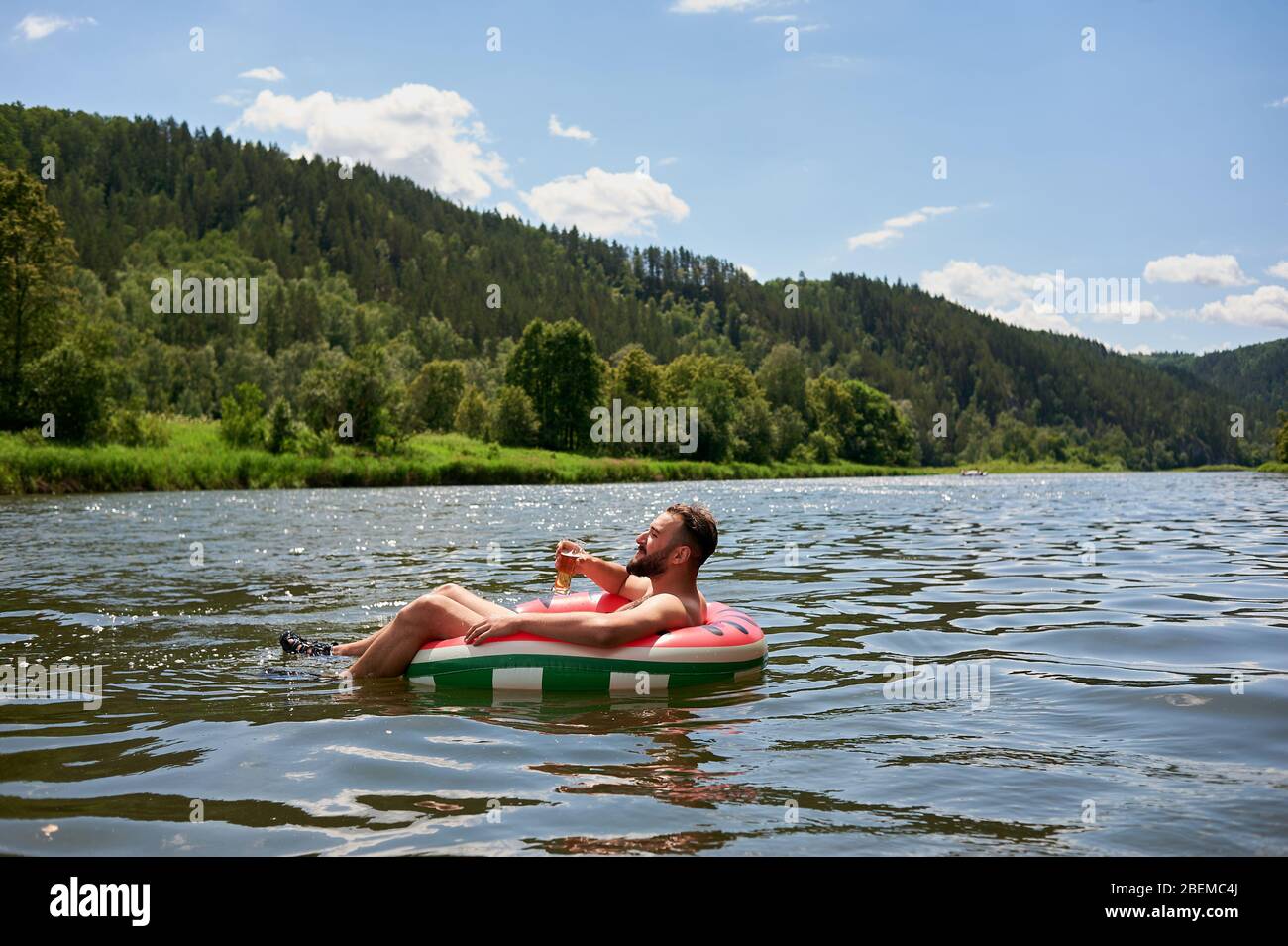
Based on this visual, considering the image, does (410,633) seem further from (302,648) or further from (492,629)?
(302,648)

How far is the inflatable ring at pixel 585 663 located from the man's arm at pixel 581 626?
0.15ft

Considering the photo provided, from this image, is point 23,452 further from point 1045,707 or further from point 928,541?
point 1045,707

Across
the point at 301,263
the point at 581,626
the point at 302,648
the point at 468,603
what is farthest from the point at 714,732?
the point at 301,263

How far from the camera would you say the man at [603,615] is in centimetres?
745

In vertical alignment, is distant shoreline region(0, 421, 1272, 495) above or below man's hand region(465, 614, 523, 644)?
above

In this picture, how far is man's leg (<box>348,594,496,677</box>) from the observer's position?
25.6ft

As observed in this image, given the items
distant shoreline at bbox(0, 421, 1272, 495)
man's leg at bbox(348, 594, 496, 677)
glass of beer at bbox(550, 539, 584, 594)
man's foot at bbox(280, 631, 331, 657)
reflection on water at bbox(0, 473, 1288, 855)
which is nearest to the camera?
reflection on water at bbox(0, 473, 1288, 855)

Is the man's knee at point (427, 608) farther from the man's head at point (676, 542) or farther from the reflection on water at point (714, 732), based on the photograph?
the man's head at point (676, 542)

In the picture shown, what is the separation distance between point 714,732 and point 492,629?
1.96 meters

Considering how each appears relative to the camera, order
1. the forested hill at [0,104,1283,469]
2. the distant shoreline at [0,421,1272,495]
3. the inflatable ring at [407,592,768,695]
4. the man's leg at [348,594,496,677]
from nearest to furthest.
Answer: the inflatable ring at [407,592,768,695] → the man's leg at [348,594,496,677] → the distant shoreline at [0,421,1272,495] → the forested hill at [0,104,1283,469]

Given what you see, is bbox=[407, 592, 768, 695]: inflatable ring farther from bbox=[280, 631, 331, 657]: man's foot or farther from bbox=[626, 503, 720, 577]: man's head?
bbox=[280, 631, 331, 657]: man's foot

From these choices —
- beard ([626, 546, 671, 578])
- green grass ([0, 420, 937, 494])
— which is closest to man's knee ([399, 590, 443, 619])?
beard ([626, 546, 671, 578])
